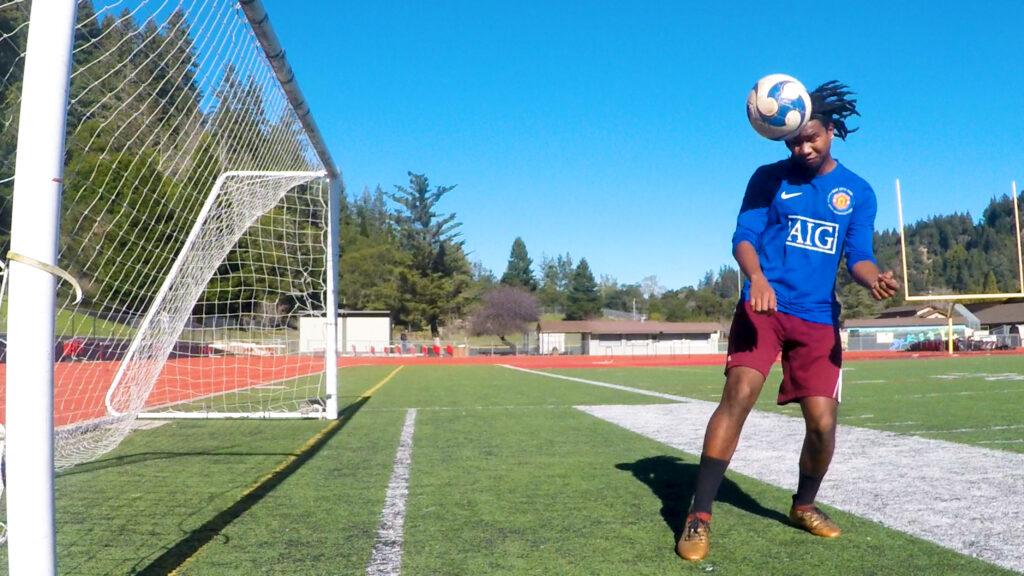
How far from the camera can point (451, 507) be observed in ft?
13.2

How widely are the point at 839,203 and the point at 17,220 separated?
300cm

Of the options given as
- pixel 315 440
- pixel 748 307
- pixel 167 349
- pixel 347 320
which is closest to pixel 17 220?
pixel 748 307

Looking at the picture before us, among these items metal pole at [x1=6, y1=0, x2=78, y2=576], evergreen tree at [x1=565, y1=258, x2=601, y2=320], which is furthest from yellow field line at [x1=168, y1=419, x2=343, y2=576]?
evergreen tree at [x1=565, y1=258, x2=601, y2=320]

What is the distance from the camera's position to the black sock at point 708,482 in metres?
3.22

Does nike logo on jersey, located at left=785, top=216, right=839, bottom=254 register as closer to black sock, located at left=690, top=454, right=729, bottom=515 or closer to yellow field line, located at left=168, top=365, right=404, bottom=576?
black sock, located at left=690, top=454, right=729, bottom=515

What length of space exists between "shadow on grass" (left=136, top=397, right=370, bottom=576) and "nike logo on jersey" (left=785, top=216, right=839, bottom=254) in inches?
111

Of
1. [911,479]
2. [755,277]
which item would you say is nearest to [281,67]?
[755,277]

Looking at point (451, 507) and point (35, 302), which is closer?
point (35, 302)

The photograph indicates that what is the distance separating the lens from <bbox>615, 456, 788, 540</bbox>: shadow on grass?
3.76 meters

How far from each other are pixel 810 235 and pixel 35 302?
112 inches

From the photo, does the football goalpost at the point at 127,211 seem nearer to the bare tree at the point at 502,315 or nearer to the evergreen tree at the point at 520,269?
the bare tree at the point at 502,315

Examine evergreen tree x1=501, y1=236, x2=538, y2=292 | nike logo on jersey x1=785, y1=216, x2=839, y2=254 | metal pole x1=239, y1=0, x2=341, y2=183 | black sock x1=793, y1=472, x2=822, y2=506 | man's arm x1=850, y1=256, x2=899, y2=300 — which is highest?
evergreen tree x1=501, y1=236, x2=538, y2=292

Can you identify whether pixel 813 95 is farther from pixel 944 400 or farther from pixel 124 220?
pixel 944 400

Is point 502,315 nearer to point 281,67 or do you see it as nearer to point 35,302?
point 281,67
